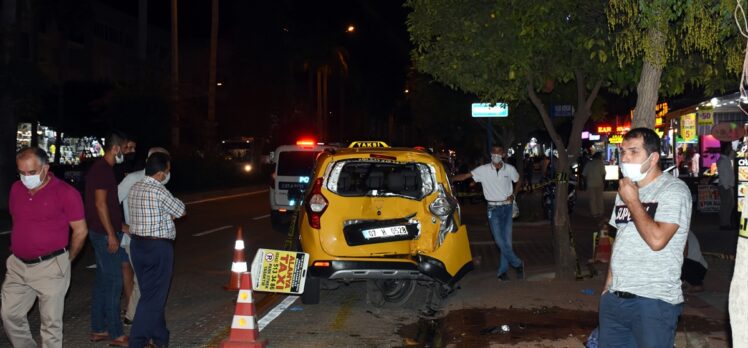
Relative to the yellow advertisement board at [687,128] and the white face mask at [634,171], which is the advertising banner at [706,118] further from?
the white face mask at [634,171]

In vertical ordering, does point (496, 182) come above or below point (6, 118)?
below

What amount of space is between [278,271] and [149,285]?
176 centimetres

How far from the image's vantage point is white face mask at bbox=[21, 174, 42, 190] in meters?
6.82

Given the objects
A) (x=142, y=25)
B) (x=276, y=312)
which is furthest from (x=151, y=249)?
(x=142, y=25)

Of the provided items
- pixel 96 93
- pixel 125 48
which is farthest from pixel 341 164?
pixel 125 48

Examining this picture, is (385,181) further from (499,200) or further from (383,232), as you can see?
(499,200)

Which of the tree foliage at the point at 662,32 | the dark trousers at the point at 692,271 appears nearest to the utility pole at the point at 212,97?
the dark trousers at the point at 692,271

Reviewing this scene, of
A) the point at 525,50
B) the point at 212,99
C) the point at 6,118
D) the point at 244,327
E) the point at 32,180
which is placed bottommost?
the point at 244,327

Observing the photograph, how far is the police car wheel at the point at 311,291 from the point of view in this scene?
10344 millimetres

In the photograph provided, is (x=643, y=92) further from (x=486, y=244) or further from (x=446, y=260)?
(x=486, y=244)

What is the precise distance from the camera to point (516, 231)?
2009 cm

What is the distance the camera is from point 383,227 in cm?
984

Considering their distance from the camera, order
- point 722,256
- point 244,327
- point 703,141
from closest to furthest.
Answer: point 244,327 → point 722,256 → point 703,141

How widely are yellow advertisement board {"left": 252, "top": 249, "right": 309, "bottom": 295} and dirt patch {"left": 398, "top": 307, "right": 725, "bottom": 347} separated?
1.24m
